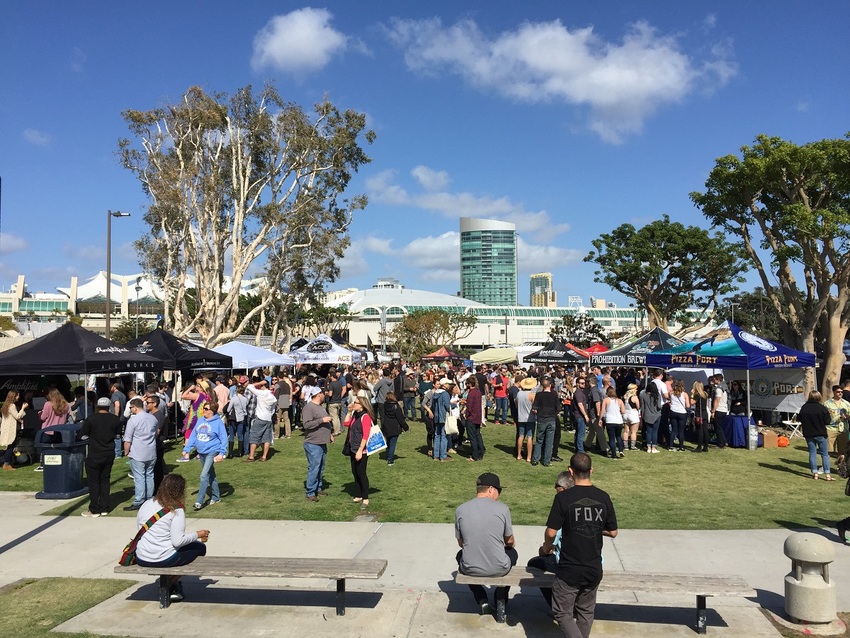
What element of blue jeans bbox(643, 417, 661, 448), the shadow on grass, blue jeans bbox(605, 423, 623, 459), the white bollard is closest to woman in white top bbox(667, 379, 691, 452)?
blue jeans bbox(643, 417, 661, 448)

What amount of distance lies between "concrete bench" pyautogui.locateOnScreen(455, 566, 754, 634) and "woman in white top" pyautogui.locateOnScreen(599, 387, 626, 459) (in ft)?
27.5

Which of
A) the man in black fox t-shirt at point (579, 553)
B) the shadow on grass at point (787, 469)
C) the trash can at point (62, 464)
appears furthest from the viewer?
the shadow on grass at point (787, 469)

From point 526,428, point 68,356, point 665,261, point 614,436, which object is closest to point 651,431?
point 614,436

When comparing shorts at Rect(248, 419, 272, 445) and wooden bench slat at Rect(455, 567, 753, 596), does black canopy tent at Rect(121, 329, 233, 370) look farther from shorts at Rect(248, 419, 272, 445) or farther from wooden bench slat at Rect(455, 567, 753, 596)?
wooden bench slat at Rect(455, 567, 753, 596)

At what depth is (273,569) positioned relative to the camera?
5445 mm

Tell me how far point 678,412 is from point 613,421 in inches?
78.4

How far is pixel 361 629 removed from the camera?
17.0 feet

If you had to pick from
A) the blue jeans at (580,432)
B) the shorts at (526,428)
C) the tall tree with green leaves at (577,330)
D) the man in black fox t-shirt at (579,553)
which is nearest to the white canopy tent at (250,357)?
the shorts at (526,428)

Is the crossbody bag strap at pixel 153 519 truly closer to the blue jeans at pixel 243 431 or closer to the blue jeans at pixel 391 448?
the blue jeans at pixel 391 448

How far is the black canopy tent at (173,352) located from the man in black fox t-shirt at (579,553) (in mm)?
13095

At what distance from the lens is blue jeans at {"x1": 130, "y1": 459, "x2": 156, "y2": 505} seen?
906 cm

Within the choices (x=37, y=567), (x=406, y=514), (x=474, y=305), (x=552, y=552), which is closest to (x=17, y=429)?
(x=37, y=567)

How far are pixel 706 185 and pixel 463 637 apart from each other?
22.1m

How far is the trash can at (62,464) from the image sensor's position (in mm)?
9953
